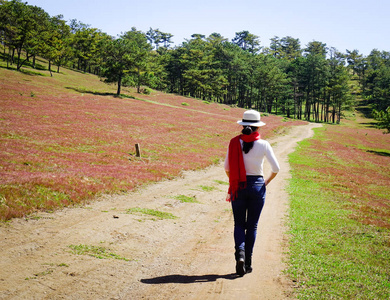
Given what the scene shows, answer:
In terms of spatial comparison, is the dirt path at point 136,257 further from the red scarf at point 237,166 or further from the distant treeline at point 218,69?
the distant treeline at point 218,69

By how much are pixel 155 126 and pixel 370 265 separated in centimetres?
3749

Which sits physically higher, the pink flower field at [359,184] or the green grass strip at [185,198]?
the pink flower field at [359,184]

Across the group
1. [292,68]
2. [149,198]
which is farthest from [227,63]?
[149,198]

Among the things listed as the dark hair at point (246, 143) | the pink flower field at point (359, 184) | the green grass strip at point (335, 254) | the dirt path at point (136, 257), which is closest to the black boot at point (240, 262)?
the dirt path at point (136, 257)

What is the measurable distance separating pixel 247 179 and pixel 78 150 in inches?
795

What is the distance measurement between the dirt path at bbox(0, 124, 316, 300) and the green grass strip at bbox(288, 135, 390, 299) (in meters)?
0.54

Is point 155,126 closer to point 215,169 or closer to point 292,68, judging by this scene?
point 215,169

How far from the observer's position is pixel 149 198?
14016mm

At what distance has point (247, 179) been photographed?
→ 6.39 m

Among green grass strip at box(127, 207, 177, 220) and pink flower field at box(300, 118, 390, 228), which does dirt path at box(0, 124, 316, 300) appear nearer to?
green grass strip at box(127, 207, 177, 220)

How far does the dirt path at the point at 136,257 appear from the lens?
5.81 m

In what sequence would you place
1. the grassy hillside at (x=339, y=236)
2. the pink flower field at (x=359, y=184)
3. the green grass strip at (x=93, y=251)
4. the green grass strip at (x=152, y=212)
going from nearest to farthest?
the grassy hillside at (x=339, y=236) → the green grass strip at (x=93, y=251) → the green grass strip at (x=152, y=212) → the pink flower field at (x=359, y=184)

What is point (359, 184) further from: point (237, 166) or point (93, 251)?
point (93, 251)

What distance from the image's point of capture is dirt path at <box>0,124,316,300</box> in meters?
5.81
